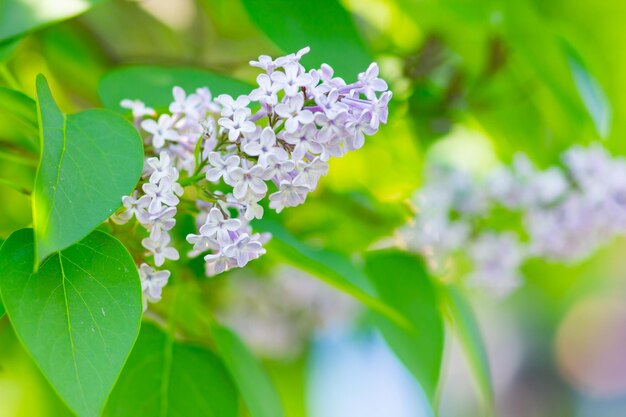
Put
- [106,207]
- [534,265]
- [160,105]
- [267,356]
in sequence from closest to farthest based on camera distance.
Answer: [106,207]
[160,105]
[267,356]
[534,265]

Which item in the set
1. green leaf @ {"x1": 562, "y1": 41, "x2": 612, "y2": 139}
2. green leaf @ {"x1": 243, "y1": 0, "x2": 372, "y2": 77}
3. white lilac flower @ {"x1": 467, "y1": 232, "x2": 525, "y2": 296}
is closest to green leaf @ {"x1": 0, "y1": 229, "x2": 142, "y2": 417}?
green leaf @ {"x1": 243, "y1": 0, "x2": 372, "y2": 77}

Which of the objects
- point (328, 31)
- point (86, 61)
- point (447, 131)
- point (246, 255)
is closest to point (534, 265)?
point (447, 131)

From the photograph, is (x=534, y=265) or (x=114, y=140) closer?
(x=114, y=140)

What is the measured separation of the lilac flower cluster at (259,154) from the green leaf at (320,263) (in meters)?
0.10

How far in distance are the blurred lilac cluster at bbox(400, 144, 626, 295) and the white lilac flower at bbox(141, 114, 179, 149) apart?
0.45 meters

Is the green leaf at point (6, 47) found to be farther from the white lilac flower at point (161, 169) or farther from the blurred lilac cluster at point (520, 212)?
the blurred lilac cluster at point (520, 212)

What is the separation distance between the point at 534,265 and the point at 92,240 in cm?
152

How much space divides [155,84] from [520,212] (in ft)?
1.89

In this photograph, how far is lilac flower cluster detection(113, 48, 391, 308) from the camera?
0.59 meters

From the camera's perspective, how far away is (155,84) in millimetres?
774

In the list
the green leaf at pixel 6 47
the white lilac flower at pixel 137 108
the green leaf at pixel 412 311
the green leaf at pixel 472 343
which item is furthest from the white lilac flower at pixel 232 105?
the green leaf at pixel 472 343

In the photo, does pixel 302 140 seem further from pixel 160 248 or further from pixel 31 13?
pixel 31 13

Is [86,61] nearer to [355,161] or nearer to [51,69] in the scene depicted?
[51,69]

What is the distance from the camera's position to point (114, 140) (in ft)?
1.94
